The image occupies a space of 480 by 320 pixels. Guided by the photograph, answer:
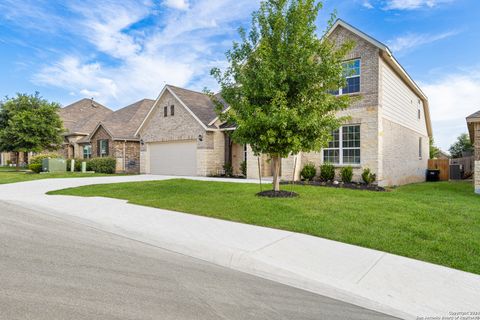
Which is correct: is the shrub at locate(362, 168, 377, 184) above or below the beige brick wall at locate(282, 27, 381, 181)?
below

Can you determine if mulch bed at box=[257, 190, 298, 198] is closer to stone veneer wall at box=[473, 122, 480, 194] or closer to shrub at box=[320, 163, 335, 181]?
shrub at box=[320, 163, 335, 181]

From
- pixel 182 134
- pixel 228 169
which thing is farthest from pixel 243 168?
pixel 182 134

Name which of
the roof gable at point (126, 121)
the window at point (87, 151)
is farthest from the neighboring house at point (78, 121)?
the roof gable at point (126, 121)

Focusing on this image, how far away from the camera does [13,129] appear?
998 inches

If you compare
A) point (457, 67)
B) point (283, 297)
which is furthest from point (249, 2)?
point (457, 67)

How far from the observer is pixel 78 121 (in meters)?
35.0

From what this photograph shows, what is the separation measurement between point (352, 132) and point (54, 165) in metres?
22.1

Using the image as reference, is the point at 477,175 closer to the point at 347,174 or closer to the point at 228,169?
the point at 347,174

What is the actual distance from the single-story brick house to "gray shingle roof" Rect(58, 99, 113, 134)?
39.9 feet

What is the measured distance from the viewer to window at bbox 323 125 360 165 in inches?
563

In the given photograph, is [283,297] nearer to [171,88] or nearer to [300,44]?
[300,44]

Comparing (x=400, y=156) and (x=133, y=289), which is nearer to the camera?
(x=133, y=289)

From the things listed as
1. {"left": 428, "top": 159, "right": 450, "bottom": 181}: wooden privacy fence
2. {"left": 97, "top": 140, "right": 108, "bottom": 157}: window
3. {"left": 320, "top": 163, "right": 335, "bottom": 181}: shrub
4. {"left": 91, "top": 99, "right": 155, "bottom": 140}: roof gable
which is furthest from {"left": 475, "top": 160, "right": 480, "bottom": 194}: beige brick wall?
{"left": 97, "top": 140, "right": 108, "bottom": 157}: window

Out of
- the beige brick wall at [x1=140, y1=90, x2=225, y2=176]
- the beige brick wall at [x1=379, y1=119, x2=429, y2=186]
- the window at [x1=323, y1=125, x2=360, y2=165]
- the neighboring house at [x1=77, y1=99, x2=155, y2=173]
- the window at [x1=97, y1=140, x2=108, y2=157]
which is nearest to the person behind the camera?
the window at [x1=323, y1=125, x2=360, y2=165]
